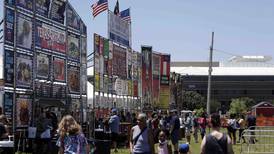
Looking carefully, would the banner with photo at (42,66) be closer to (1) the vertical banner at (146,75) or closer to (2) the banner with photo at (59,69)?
(2) the banner with photo at (59,69)

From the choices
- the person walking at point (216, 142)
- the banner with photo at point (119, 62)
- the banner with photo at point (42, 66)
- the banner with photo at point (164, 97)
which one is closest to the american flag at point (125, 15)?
the banner with photo at point (119, 62)

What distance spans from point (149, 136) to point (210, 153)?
2.22 metres

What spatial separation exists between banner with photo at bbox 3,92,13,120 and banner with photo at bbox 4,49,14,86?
1.38 ft

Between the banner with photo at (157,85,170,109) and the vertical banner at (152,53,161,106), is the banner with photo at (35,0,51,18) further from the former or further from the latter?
the banner with photo at (157,85,170,109)

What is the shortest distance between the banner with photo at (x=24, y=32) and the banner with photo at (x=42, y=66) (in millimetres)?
995

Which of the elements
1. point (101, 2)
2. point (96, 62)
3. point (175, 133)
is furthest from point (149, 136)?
point (101, 2)

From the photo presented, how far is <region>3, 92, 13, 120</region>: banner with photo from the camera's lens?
2041 cm

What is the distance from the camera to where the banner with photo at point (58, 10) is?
80.3 ft

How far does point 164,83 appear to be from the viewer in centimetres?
4547

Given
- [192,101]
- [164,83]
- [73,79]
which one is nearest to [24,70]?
[73,79]

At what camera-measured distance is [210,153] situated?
9625 millimetres

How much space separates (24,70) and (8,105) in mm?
1810

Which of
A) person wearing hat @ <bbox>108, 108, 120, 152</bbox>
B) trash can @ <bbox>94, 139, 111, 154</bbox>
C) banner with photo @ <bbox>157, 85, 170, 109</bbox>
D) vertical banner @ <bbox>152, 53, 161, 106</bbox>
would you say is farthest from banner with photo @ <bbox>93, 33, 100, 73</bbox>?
banner with photo @ <bbox>157, 85, 170, 109</bbox>

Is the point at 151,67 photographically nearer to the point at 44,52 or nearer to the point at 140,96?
the point at 140,96
